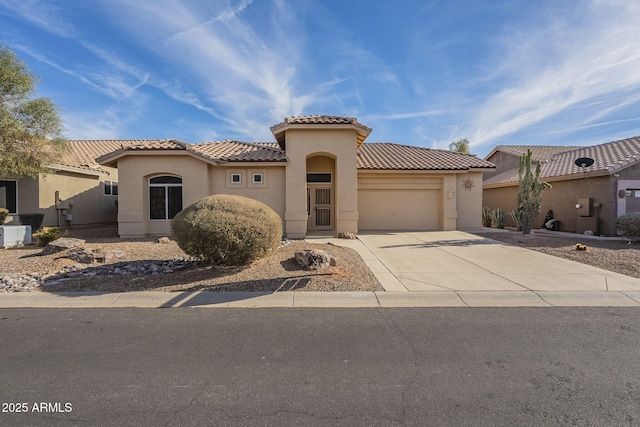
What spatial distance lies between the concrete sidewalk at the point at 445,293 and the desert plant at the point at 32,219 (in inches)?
417

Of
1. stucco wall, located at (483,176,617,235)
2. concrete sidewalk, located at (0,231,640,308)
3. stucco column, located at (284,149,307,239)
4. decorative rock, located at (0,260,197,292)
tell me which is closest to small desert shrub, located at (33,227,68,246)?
decorative rock, located at (0,260,197,292)

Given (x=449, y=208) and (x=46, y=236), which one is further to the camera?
(x=449, y=208)

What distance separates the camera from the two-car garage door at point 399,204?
1678 cm

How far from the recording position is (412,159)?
17.8 m

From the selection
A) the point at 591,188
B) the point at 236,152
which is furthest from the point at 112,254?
the point at 591,188

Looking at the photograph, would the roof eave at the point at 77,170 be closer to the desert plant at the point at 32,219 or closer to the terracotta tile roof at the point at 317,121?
the desert plant at the point at 32,219

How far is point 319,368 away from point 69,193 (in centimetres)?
1892

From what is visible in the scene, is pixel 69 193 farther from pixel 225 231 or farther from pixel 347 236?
pixel 347 236

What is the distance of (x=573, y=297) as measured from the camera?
6.19 meters

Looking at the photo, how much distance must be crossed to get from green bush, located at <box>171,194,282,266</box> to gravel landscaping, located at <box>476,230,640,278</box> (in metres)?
8.98

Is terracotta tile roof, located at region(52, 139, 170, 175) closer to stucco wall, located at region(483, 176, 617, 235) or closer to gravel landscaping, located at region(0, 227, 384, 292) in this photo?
gravel landscaping, located at region(0, 227, 384, 292)

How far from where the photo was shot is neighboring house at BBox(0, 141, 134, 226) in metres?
15.0

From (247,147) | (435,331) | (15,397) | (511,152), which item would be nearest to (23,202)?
(247,147)

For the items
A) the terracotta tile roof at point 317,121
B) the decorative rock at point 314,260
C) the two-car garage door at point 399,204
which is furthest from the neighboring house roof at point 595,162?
the decorative rock at point 314,260
